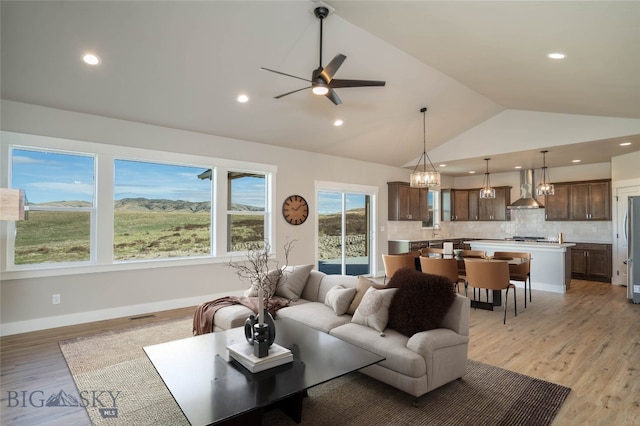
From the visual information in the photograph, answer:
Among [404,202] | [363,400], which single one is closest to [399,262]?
[363,400]

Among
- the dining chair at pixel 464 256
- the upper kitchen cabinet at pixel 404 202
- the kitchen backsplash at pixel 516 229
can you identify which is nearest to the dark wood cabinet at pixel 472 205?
the kitchen backsplash at pixel 516 229

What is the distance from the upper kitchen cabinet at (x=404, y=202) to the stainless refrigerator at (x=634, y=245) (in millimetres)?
4201

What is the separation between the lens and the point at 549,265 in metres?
6.83

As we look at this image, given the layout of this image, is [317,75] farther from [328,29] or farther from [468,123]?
[468,123]

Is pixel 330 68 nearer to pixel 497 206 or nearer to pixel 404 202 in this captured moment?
pixel 404 202

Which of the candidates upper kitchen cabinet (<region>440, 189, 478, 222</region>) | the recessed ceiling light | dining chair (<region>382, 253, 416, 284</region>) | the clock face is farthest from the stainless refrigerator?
the recessed ceiling light

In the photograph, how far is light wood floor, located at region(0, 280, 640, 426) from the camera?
2582 mm

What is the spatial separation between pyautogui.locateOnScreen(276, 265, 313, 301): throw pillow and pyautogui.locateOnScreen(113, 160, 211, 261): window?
82.4 inches

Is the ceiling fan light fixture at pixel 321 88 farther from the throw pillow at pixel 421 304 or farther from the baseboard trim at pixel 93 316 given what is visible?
the baseboard trim at pixel 93 316

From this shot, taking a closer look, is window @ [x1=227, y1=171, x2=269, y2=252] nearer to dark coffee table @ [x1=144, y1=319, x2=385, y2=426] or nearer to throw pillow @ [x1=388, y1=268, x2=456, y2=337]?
dark coffee table @ [x1=144, y1=319, x2=385, y2=426]

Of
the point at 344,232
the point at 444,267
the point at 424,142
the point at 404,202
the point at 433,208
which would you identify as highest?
the point at 424,142

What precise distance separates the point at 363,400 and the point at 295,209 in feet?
14.7

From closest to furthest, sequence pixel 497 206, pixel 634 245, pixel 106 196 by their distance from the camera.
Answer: pixel 106 196 < pixel 634 245 < pixel 497 206

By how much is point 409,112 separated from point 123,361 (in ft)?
18.7
